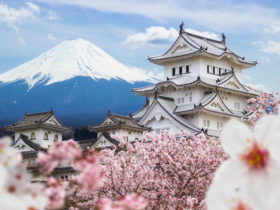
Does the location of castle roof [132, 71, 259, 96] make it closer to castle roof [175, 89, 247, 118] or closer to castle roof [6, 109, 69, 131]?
castle roof [175, 89, 247, 118]

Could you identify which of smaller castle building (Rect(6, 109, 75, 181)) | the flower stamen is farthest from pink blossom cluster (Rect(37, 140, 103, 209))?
smaller castle building (Rect(6, 109, 75, 181))

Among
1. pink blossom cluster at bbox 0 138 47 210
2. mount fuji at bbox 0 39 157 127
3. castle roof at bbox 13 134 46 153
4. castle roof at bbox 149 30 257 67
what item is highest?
mount fuji at bbox 0 39 157 127

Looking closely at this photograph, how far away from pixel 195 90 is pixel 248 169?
35664mm

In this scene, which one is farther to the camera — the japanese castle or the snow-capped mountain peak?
the snow-capped mountain peak

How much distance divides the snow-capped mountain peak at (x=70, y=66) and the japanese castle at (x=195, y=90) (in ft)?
430

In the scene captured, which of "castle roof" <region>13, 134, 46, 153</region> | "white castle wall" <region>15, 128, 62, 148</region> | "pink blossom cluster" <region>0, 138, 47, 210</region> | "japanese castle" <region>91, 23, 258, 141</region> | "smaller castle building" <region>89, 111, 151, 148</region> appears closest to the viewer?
"pink blossom cluster" <region>0, 138, 47, 210</region>

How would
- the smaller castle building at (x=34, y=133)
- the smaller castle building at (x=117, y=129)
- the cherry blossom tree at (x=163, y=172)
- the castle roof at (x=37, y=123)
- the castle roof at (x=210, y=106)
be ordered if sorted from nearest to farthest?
the cherry blossom tree at (x=163, y=172) < the castle roof at (x=210, y=106) < the smaller castle building at (x=117, y=129) < the smaller castle building at (x=34, y=133) < the castle roof at (x=37, y=123)

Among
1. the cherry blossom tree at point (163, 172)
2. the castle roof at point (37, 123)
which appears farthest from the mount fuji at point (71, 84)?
the cherry blossom tree at point (163, 172)

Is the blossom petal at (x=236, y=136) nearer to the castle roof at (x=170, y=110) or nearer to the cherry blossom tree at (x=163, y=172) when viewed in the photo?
the cherry blossom tree at (x=163, y=172)

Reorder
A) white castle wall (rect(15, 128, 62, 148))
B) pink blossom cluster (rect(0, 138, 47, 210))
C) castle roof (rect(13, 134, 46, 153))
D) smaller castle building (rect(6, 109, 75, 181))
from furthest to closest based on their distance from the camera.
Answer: white castle wall (rect(15, 128, 62, 148))
smaller castle building (rect(6, 109, 75, 181))
castle roof (rect(13, 134, 46, 153))
pink blossom cluster (rect(0, 138, 47, 210))

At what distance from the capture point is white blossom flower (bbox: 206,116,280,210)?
1955 mm

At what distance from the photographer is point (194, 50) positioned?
1533 inches

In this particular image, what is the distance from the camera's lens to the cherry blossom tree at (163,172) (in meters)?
14.1

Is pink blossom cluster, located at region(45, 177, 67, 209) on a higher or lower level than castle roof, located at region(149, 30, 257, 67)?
lower
